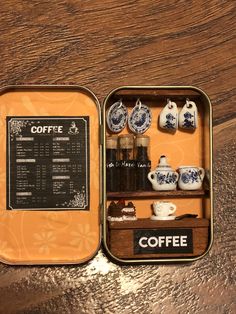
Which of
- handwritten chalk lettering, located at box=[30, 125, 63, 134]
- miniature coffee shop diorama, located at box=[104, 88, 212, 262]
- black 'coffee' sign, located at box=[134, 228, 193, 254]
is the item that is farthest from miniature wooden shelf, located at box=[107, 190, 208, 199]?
handwritten chalk lettering, located at box=[30, 125, 63, 134]

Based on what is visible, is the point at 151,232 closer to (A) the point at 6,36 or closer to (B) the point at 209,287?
(B) the point at 209,287

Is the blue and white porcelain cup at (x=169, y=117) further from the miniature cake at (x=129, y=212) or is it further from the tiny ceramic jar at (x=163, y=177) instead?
the miniature cake at (x=129, y=212)

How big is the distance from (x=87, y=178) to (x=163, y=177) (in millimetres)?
223

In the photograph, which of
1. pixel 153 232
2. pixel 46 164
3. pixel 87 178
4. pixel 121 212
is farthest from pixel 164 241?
pixel 46 164

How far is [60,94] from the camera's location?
1539 mm

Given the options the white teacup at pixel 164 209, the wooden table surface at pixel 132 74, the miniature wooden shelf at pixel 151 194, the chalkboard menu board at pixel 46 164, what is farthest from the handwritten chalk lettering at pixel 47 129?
the white teacup at pixel 164 209

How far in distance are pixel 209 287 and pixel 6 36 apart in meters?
Result: 0.96

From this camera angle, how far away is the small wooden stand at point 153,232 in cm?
147

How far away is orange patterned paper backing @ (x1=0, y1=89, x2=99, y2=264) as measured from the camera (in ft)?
4.94

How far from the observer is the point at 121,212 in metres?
1.47

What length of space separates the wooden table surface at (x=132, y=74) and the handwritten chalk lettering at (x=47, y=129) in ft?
0.44

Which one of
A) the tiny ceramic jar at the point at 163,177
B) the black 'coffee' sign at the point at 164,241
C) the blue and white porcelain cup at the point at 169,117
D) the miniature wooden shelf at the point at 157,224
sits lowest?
the black 'coffee' sign at the point at 164,241

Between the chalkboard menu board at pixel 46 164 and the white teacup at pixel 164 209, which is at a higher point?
the chalkboard menu board at pixel 46 164

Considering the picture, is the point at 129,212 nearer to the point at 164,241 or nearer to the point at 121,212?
the point at 121,212
